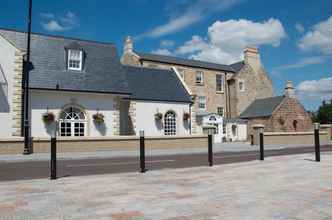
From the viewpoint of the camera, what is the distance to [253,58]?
4547 cm

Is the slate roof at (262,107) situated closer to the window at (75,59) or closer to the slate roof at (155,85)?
the slate roof at (155,85)

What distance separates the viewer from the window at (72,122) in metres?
24.1

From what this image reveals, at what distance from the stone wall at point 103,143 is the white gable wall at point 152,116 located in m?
4.71

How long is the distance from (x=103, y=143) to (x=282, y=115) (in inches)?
916

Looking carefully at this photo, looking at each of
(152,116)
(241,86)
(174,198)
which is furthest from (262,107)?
(174,198)

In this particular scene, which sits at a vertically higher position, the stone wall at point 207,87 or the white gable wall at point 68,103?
the stone wall at point 207,87

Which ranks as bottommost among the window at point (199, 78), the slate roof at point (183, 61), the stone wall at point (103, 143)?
the stone wall at point (103, 143)

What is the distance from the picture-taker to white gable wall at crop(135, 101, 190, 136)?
2831 centimetres

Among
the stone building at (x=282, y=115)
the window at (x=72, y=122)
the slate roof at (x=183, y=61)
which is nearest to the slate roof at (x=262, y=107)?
the stone building at (x=282, y=115)

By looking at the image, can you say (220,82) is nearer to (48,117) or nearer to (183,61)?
(183,61)

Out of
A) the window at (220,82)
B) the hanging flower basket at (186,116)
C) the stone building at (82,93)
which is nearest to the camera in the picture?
the stone building at (82,93)

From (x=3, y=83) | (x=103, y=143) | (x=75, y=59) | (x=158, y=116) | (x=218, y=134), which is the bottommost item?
(x=103, y=143)

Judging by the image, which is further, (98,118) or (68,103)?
(98,118)

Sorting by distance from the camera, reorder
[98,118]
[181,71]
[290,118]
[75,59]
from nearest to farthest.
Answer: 1. [98,118]
2. [75,59]
3. [290,118]
4. [181,71]
